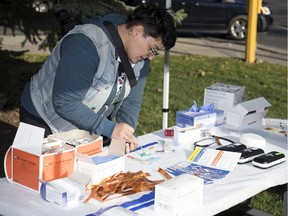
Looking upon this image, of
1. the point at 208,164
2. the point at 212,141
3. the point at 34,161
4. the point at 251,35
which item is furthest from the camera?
the point at 251,35

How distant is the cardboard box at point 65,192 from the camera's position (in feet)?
7.01

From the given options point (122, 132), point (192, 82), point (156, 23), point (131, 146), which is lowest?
point (192, 82)

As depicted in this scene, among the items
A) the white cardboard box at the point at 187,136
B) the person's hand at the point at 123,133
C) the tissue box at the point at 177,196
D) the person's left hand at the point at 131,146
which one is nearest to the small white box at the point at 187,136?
the white cardboard box at the point at 187,136

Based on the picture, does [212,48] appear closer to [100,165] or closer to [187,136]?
[187,136]

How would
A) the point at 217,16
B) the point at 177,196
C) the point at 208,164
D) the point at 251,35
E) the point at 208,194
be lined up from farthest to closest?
the point at 217,16
the point at 251,35
the point at 208,164
the point at 208,194
the point at 177,196

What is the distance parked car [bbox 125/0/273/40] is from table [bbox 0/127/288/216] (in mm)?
9251

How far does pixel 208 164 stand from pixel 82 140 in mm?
604

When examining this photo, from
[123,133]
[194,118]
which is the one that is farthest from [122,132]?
[194,118]

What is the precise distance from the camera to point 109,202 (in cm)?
223

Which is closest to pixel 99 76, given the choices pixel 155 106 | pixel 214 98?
pixel 214 98

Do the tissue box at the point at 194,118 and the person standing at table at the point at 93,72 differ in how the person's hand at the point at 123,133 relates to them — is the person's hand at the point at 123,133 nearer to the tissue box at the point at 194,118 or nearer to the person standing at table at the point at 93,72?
the person standing at table at the point at 93,72

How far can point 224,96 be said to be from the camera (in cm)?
338

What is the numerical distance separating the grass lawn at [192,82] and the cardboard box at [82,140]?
6.05ft

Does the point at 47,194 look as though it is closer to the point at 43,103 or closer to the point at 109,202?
the point at 109,202
